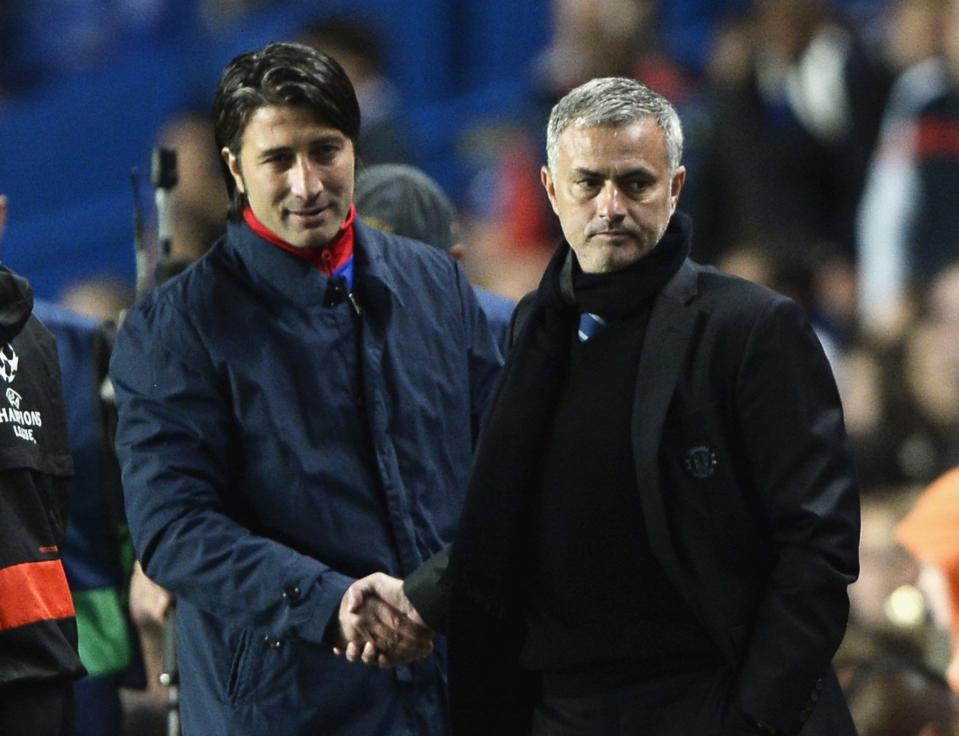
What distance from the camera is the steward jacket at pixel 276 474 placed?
3783 mm

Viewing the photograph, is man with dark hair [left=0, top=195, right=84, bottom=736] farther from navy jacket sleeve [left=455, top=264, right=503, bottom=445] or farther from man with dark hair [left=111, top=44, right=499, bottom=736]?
navy jacket sleeve [left=455, top=264, right=503, bottom=445]

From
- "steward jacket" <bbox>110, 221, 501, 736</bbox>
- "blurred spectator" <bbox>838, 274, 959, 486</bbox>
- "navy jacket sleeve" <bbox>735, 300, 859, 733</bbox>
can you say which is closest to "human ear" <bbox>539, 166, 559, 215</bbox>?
"navy jacket sleeve" <bbox>735, 300, 859, 733</bbox>

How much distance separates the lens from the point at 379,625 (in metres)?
3.71

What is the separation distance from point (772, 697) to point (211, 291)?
4.37ft

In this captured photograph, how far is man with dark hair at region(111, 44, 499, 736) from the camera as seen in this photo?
149 inches

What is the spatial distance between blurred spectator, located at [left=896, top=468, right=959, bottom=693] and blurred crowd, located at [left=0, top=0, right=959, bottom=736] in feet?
7.05

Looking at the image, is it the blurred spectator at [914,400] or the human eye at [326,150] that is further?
the blurred spectator at [914,400]

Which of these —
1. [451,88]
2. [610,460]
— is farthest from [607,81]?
[451,88]

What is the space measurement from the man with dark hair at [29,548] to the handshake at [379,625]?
54 cm

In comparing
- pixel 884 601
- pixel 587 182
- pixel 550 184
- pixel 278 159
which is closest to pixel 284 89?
pixel 278 159

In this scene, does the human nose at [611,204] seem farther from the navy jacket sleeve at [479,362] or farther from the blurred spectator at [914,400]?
the blurred spectator at [914,400]

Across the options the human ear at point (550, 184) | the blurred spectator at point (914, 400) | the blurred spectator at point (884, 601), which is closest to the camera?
the human ear at point (550, 184)

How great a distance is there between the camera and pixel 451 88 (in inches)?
390

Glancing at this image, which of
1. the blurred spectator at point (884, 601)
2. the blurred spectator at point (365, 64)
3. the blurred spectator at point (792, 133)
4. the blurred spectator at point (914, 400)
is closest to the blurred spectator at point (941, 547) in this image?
the blurred spectator at point (884, 601)
